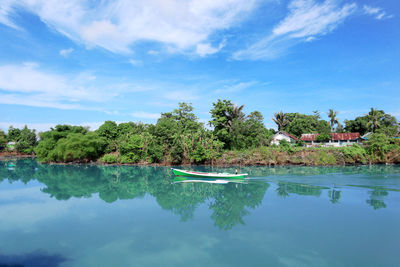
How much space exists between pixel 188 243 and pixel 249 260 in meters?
2.60

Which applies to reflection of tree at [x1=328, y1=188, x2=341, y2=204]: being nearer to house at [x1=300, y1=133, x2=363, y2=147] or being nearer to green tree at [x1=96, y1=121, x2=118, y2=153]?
house at [x1=300, y1=133, x2=363, y2=147]

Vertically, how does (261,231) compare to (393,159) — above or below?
below

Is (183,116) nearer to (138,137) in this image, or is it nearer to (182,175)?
A: (138,137)

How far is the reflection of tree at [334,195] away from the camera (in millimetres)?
16495

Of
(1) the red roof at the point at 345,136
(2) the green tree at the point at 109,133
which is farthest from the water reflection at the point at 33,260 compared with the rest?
(1) the red roof at the point at 345,136

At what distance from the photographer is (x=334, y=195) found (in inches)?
698

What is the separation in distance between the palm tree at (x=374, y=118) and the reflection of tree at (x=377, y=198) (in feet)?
128

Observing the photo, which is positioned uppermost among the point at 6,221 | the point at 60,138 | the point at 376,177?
the point at 60,138

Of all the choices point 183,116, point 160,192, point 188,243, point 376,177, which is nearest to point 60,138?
point 183,116

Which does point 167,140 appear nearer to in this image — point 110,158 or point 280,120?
point 110,158

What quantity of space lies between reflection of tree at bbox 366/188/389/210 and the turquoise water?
0.21ft

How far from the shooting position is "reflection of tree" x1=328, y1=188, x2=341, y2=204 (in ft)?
54.1

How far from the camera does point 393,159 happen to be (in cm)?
3453

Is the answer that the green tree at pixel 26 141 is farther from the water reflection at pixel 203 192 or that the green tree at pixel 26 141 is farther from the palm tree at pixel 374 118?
the palm tree at pixel 374 118
